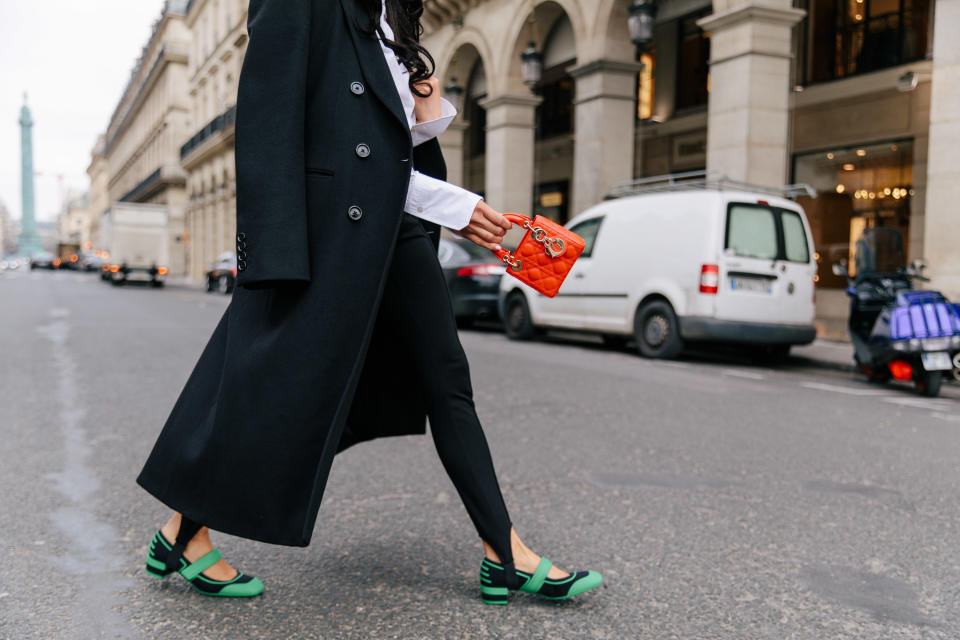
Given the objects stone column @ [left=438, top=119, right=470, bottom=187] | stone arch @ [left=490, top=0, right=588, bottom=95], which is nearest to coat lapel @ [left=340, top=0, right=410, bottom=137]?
stone arch @ [left=490, top=0, right=588, bottom=95]

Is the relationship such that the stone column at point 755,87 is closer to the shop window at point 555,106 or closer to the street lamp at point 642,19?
the street lamp at point 642,19

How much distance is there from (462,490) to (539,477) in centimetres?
171

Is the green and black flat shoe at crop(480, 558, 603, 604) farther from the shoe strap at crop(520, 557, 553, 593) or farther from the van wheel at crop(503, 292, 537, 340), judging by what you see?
the van wheel at crop(503, 292, 537, 340)

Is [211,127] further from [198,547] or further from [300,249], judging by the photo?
[300,249]

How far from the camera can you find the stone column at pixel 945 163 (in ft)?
33.9

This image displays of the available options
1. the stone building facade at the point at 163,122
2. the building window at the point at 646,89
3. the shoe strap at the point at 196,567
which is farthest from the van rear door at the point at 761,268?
the stone building facade at the point at 163,122

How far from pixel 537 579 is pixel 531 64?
16111mm

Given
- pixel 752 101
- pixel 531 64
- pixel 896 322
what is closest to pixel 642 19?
pixel 752 101

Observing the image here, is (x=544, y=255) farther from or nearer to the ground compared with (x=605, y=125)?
nearer to the ground

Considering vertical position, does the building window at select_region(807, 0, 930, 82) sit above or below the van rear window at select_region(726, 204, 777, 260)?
above

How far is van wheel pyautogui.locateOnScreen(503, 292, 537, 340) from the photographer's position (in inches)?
464

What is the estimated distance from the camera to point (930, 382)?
23.5 feet

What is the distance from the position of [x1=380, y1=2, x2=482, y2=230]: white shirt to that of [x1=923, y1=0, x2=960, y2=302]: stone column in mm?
9675

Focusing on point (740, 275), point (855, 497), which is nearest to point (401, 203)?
point (855, 497)
